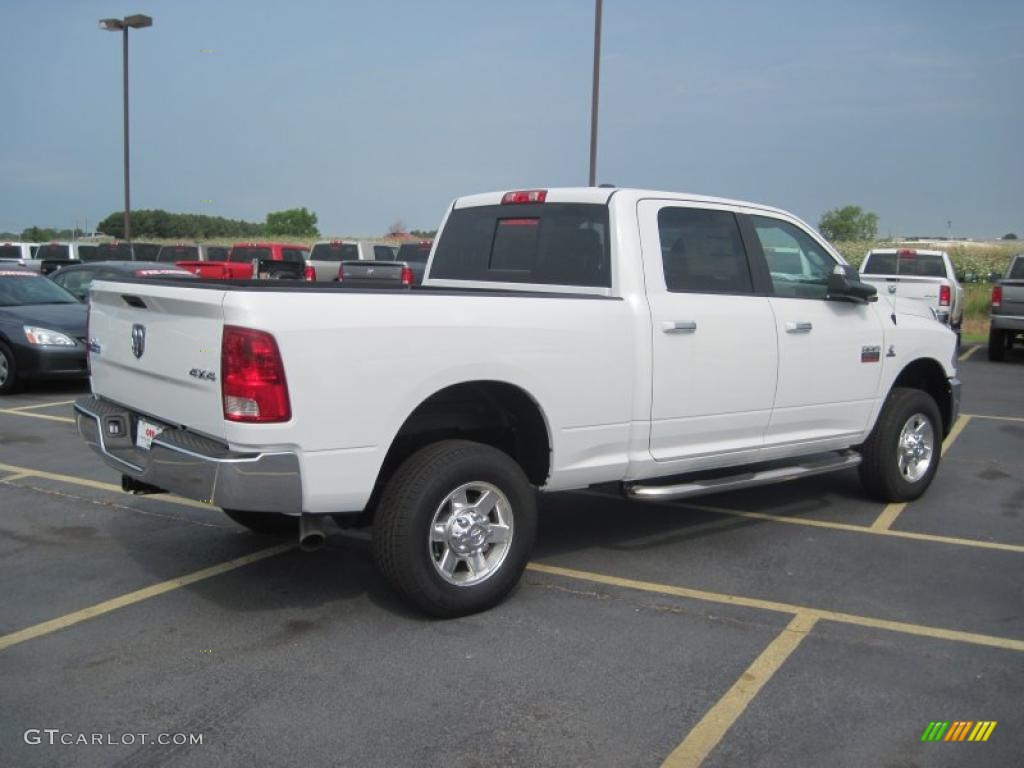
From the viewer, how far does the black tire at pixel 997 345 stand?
1742cm

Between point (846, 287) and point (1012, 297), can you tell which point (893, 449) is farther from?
point (1012, 297)

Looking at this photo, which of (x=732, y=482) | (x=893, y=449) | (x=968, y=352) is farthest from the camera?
(x=968, y=352)

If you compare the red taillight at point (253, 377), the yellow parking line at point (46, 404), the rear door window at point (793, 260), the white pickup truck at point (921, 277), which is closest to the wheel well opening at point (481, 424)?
the red taillight at point (253, 377)

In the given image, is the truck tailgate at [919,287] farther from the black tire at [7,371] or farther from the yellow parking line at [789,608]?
the yellow parking line at [789,608]

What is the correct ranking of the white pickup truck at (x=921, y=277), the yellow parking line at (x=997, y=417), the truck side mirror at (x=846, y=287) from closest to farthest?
the truck side mirror at (x=846, y=287), the yellow parking line at (x=997, y=417), the white pickup truck at (x=921, y=277)

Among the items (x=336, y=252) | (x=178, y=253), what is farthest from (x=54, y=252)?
(x=336, y=252)

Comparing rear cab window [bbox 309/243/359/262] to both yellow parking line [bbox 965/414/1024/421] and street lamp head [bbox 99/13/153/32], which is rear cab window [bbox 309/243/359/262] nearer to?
street lamp head [bbox 99/13/153/32]

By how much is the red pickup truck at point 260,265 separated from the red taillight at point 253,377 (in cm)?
1717

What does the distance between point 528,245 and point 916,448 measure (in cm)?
326

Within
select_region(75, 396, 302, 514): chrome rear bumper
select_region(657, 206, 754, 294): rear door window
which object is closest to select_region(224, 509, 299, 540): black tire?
select_region(75, 396, 302, 514): chrome rear bumper

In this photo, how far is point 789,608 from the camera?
16.2ft

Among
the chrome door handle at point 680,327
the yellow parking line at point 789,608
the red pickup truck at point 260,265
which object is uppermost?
the red pickup truck at point 260,265

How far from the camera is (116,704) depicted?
150 inches

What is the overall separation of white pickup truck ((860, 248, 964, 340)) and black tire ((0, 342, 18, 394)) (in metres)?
12.8
